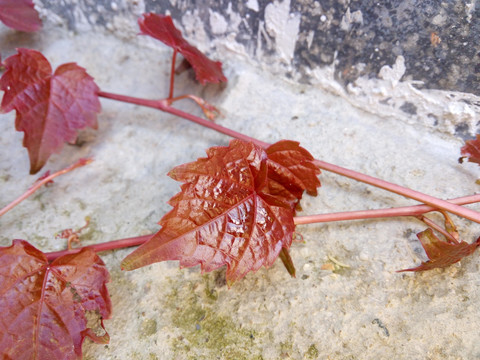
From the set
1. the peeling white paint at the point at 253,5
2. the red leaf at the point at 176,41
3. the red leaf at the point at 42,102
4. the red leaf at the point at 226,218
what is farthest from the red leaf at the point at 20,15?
the red leaf at the point at 226,218

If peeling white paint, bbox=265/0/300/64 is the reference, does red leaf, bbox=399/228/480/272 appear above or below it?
below

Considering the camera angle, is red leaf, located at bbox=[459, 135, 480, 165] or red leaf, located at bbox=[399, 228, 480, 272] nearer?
red leaf, located at bbox=[399, 228, 480, 272]

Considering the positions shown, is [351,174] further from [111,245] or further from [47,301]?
[47,301]

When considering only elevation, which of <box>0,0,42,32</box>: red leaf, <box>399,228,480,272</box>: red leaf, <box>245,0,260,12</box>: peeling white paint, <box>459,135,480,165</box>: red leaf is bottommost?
<box>399,228,480,272</box>: red leaf

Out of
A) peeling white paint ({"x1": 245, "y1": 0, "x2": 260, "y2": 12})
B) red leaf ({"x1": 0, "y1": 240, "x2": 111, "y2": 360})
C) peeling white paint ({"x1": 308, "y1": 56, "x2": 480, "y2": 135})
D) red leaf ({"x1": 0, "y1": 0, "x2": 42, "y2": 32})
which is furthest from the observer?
red leaf ({"x1": 0, "y1": 0, "x2": 42, "y2": 32})

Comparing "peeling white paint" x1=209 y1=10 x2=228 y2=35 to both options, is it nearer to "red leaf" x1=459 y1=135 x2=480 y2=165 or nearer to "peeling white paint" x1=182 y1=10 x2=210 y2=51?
"peeling white paint" x1=182 y1=10 x2=210 y2=51

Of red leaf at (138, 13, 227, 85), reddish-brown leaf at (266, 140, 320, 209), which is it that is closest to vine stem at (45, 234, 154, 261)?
reddish-brown leaf at (266, 140, 320, 209)
